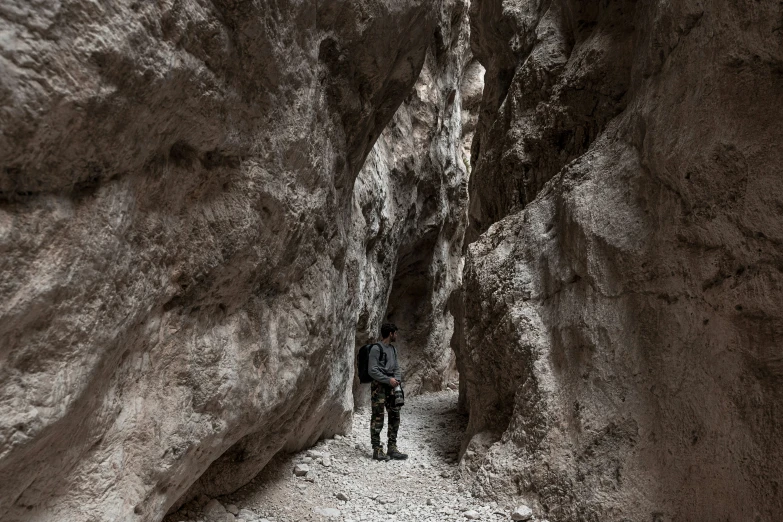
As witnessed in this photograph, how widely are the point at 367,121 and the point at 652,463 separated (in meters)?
3.96

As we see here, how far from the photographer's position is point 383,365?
6504mm

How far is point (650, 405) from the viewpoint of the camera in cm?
431

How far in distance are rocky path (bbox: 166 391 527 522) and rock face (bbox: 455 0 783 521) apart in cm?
41

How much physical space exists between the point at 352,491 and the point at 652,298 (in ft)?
10.3

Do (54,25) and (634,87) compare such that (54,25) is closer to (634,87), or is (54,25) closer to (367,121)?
(367,121)

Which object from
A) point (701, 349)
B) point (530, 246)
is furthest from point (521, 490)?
point (530, 246)

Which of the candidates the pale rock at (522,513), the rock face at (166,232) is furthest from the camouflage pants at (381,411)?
the pale rock at (522,513)

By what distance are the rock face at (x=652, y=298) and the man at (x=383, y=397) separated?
85 centimetres

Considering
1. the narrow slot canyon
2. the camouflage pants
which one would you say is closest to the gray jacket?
the camouflage pants

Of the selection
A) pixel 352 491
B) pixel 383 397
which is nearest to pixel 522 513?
pixel 352 491

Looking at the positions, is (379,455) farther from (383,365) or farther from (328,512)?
(328,512)

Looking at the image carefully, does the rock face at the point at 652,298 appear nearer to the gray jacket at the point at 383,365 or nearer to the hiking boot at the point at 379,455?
the gray jacket at the point at 383,365

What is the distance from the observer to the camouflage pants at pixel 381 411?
6363 mm

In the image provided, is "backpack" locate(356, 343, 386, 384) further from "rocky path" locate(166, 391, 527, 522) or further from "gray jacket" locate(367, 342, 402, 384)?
"rocky path" locate(166, 391, 527, 522)
